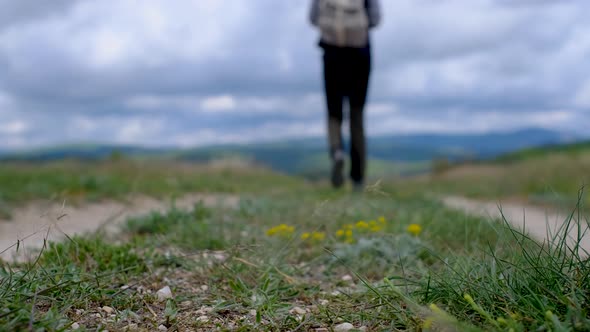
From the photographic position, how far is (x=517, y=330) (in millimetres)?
1263

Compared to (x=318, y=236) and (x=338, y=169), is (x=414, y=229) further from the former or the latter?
(x=338, y=169)

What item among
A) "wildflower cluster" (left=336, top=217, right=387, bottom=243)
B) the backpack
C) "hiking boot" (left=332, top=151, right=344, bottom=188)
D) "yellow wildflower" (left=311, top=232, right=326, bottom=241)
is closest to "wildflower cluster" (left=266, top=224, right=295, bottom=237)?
"yellow wildflower" (left=311, top=232, right=326, bottom=241)

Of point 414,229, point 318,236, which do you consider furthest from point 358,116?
point 318,236

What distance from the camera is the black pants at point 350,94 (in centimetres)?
620

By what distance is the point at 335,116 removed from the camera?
6648 mm

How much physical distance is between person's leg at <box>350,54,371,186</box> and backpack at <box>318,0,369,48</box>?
23 centimetres

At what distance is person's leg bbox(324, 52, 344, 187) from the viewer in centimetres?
631

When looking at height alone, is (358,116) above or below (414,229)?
above

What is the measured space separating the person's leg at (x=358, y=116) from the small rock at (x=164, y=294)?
4.71 m

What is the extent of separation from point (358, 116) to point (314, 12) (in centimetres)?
143

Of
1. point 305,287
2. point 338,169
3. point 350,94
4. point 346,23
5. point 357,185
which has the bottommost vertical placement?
point 357,185

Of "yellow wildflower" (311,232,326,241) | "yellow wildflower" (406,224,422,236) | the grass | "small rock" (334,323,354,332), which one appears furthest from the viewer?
"yellow wildflower" (406,224,422,236)

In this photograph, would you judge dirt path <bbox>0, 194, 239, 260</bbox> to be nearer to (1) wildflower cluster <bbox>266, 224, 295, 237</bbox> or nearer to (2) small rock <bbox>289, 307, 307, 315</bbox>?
(1) wildflower cluster <bbox>266, 224, 295, 237</bbox>

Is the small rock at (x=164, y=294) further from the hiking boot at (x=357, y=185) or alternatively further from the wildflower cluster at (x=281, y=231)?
the hiking boot at (x=357, y=185)
